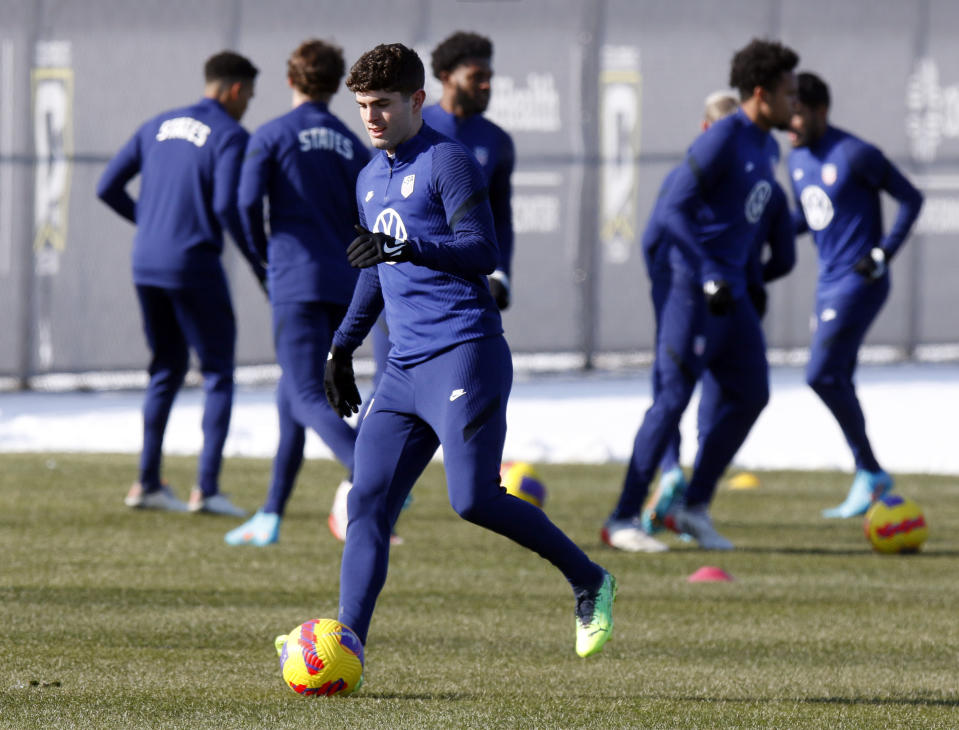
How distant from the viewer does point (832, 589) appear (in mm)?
7480

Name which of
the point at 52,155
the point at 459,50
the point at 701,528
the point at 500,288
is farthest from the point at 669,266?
the point at 52,155

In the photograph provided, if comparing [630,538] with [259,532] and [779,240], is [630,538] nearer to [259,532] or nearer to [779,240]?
[259,532]

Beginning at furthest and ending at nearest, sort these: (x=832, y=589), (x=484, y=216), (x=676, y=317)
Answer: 1. (x=676, y=317)
2. (x=832, y=589)
3. (x=484, y=216)

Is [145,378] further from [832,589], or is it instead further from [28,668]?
[28,668]

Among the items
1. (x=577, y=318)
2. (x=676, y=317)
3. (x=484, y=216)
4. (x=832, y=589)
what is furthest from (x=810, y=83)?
(x=577, y=318)

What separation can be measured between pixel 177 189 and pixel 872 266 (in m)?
3.70

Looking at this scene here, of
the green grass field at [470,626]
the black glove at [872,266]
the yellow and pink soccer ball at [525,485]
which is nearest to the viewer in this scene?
the green grass field at [470,626]

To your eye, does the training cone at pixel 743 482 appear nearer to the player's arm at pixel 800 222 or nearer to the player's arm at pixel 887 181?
the player's arm at pixel 800 222

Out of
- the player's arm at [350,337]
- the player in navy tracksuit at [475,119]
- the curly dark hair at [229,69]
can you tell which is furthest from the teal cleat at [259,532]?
the player's arm at [350,337]

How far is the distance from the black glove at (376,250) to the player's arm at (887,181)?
5.44 m

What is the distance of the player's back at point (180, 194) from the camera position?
9211mm

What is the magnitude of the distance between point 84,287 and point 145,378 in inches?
39.1

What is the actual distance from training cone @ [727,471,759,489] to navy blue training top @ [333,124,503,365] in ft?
19.8

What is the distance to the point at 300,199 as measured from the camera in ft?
26.7
